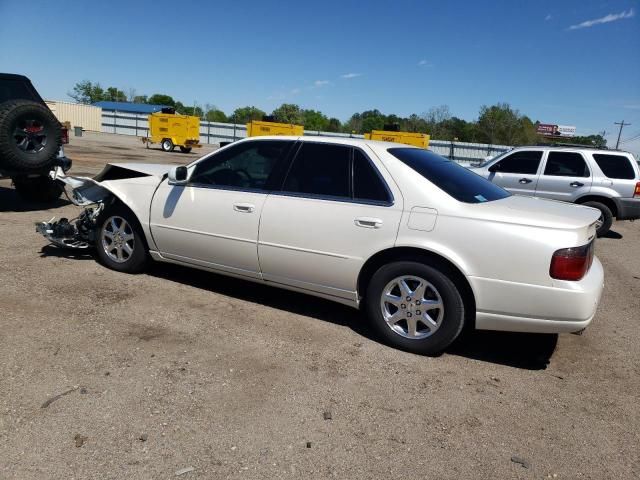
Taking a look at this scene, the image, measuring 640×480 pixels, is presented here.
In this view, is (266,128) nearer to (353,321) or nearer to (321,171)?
(321,171)

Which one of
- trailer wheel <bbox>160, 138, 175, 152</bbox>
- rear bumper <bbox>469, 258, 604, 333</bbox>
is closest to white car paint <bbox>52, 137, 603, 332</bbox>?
rear bumper <bbox>469, 258, 604, 333</bbox>

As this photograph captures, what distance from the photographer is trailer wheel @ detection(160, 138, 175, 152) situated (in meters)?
28.6

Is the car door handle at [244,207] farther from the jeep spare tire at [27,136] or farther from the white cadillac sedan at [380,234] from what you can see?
the jeep spare tire at [27,136]

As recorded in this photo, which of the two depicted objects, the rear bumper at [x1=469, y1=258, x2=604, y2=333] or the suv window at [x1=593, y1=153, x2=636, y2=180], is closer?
the rear bumper at [x1=469, y1=258, x2=604, y2=333]

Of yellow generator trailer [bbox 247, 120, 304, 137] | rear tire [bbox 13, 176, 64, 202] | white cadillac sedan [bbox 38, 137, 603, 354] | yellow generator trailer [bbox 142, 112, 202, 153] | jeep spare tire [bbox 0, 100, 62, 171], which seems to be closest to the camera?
white cadillac sedan [bbox 38, 137, 603, 354]

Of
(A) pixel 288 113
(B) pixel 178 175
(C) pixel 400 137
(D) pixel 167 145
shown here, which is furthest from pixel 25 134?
(A) pixel 288 113

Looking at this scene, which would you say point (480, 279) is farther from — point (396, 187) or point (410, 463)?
point (410, 463)

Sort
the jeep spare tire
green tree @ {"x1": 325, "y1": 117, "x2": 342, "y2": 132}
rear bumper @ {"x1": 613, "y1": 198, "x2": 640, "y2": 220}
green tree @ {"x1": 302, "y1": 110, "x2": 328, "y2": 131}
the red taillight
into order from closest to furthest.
Answer: the red taillight
the jeep spare tire
rear bumper @ {"x1": 613, "y1": 198, "x2": 640, "y2": 220}
green tree @ {"x1": 325, "y1": 117, "x2": 342, "y2": 132}
green tree @ {"x1": 302, "y1": 110, "x2": 328, "y2": 131}

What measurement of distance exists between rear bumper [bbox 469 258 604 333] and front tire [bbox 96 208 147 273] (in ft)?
10.8

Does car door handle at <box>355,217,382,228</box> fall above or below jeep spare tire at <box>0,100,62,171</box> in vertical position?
below

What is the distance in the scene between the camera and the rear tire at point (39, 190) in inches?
336

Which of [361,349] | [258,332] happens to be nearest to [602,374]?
[361,349]

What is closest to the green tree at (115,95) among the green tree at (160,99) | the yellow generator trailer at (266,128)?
the green tree at (160,99)

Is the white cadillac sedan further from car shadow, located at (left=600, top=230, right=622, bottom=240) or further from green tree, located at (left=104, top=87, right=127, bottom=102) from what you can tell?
green tree, located at (left=104, top=87, right=127, bottom=102)
